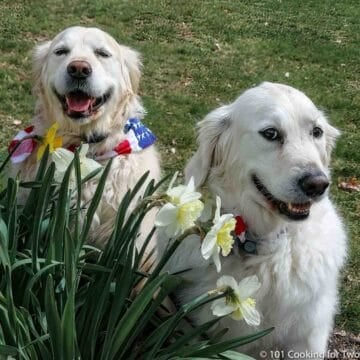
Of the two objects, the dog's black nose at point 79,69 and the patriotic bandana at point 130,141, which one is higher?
the dog's black nose at point 79,69

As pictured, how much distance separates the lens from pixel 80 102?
3768 millimetres

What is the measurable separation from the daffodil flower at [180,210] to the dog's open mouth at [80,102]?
177cm

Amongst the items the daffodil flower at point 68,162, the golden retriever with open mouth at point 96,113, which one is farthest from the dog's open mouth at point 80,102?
the daffodil flower at point 68,162

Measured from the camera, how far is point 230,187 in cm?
295

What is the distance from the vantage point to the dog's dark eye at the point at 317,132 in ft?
9.46

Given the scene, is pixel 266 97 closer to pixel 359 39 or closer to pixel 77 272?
pixel 77 272

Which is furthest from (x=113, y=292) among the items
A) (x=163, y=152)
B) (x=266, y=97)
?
(x=163, y=152)

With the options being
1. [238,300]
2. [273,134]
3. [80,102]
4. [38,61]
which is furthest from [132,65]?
[238,300]

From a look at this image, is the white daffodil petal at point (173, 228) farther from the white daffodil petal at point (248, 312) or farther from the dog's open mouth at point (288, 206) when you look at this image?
the dog's open mouth at point (288, 206)

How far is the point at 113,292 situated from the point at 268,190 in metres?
0.79

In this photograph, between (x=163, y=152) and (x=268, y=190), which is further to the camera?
(x=163, y=152)

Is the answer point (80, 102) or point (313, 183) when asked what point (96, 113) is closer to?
point (80, 102)

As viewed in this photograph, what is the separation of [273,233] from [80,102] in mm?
1493

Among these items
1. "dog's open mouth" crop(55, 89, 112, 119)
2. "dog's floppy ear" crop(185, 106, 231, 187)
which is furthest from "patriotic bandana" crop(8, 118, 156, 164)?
"dog's floppy ear" crop(185, 106, 231, 187)
